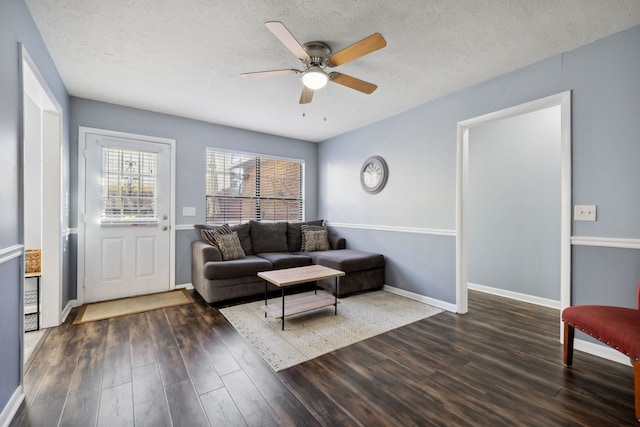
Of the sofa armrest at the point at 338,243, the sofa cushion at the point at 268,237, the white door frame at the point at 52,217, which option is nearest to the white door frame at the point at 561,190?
the sofa armrest at the point at 338,243

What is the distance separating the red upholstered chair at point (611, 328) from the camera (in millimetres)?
1562

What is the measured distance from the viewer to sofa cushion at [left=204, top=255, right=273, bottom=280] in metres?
3.39

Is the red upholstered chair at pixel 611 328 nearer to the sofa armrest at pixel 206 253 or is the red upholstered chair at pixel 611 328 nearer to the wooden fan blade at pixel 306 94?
the wooden fan blade at pixel 306 94

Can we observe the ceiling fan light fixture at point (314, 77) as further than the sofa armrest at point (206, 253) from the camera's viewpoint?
No

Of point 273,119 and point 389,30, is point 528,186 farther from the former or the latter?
point 273,119

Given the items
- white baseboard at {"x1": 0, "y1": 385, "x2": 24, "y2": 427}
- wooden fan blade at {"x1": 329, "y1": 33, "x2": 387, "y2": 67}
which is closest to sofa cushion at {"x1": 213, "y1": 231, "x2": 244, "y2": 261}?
white baseboard at {"x1": 0, "y1": 385, "x2": 24, "y2": 427}

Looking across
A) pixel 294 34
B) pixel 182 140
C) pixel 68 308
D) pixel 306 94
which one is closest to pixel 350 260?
pixel 306 94

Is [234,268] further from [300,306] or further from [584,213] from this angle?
[584,213]

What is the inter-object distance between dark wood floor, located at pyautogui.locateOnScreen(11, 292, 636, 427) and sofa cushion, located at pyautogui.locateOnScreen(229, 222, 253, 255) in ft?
5.76

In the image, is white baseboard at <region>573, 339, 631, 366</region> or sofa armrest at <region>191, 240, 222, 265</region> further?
sofa armrest at <region>191, 240, 222, 265</region>

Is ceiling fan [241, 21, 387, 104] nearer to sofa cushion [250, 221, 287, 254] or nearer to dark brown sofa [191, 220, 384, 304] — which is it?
dark brown sofa [191, 220, 384, 304]

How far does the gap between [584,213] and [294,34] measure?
2814 mm

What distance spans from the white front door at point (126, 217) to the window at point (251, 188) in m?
0.69

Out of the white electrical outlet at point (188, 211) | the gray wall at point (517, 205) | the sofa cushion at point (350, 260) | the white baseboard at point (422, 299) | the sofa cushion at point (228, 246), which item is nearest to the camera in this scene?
the white baseboard at point (422, 299)
